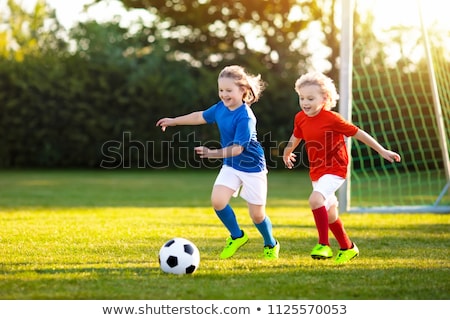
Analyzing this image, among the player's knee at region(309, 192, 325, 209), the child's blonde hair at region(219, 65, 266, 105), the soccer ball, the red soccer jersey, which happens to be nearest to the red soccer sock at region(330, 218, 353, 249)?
the player's knee at region(309, 192, 325, 209)

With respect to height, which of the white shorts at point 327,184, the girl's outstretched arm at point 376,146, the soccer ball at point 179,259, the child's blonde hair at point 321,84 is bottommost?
the soccer ball at point 179,259

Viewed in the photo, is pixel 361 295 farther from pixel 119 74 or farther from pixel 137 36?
pixel 137 36

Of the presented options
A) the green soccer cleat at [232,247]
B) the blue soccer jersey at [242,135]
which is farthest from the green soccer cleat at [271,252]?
the blue soccer jersey at [242,135]

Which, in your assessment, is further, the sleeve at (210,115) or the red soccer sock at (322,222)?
the sleeve at (210,115)

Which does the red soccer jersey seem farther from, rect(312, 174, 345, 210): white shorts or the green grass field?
the green grass field

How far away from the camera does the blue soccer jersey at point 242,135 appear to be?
17.6ft

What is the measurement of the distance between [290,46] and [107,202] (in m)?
16.1

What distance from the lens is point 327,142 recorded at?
5.41 m

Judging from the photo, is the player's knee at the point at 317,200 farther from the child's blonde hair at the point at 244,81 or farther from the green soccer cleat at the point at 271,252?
the child's blonde hair at the point at 244,81

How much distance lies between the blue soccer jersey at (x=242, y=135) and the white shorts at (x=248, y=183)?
0.04 meters

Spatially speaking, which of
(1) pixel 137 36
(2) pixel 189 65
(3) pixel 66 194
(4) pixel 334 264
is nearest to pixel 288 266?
(4) pixel 334 264

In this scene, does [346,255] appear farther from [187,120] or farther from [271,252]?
[187,120]

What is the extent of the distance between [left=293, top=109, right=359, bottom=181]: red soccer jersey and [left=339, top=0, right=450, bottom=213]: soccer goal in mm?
3460
